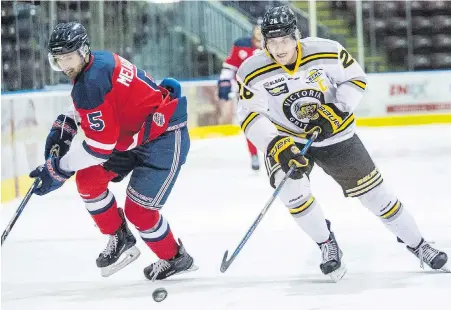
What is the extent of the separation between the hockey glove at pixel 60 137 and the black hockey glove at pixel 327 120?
80cm

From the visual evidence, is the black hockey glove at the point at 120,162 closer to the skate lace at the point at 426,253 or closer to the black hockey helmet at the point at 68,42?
the black hockey helmet at the point at 68,42

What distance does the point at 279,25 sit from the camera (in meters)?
2.96

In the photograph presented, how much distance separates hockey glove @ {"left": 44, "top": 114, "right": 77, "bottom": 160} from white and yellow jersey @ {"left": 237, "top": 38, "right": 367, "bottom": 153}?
0.58 m

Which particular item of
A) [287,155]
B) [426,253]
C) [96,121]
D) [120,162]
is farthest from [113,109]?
[426,253]

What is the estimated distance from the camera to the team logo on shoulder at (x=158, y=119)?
303 cm

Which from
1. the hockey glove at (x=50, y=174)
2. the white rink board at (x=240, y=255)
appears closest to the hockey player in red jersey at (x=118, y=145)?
the hockey glove at (x=50, y=174)

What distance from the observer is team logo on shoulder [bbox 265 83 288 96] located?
10.1 ft

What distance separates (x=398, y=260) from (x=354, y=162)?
52cm

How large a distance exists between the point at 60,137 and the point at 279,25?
2.69ft

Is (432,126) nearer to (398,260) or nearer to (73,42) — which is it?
(398,260)

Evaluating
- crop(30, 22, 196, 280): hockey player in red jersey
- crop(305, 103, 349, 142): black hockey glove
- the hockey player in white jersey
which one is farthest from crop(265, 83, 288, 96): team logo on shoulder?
crop(30, 22, 196, 280): hockey player in red jersey

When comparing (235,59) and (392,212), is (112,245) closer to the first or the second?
(392,212)

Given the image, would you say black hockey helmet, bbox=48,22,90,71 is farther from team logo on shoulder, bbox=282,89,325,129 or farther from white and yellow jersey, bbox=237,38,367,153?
team logo on shoulder, bbox=282,89,325,129

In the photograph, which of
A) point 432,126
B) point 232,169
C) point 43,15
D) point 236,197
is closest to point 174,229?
point 236,197
